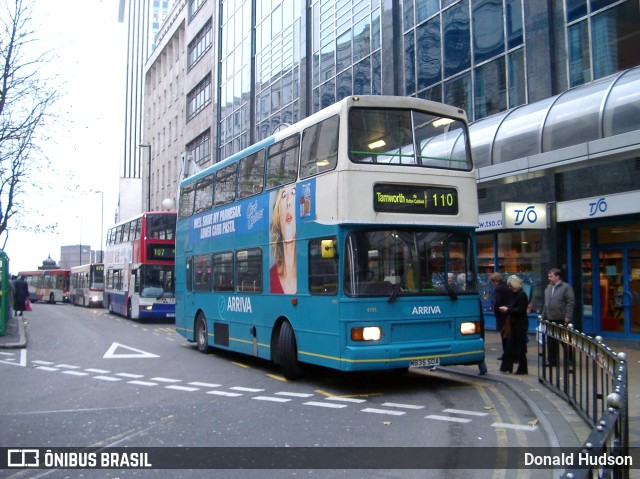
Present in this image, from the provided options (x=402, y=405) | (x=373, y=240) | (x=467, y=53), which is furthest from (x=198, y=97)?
(x=402, y=405)

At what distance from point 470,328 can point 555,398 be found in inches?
68.3

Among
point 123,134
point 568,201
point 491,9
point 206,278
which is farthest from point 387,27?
point 123,134

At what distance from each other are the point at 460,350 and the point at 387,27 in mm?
17221

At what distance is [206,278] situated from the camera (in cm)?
1501

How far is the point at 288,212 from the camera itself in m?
10.9

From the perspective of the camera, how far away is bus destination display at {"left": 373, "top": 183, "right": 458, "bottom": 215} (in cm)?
936

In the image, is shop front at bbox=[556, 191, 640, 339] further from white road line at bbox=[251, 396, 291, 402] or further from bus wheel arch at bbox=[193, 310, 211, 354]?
white road line at bbox=[251, 396, 291, 402]

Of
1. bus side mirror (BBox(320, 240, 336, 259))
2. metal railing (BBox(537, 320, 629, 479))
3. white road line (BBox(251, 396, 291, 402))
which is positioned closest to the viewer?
metal railing (BBox(537, 320, 629, 479))

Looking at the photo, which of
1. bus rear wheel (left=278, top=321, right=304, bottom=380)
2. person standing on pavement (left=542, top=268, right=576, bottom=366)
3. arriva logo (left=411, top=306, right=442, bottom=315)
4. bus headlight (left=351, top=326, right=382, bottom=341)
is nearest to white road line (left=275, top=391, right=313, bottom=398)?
bus rear wheel (left=278, top=321, right=304, bottom=380)

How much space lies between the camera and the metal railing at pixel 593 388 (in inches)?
136

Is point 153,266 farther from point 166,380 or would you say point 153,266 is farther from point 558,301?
point 558,301

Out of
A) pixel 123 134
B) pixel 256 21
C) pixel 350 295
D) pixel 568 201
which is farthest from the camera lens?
pixel 123 134

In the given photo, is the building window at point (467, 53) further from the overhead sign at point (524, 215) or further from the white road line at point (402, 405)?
the white road line at point (402, 405)

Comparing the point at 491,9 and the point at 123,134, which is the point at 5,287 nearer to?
the point at 491,9
